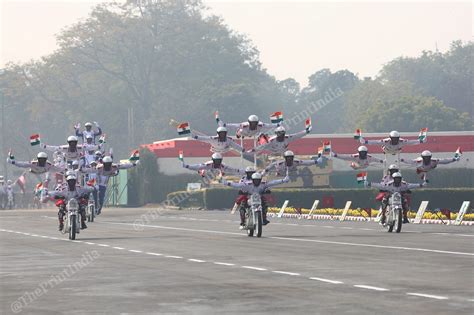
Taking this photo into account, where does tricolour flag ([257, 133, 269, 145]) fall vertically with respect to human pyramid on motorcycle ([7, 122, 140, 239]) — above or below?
above

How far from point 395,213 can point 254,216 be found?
433cm

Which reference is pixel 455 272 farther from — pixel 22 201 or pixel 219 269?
pixel 22 201

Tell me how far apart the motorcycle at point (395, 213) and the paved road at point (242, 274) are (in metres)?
Answer: 0.49

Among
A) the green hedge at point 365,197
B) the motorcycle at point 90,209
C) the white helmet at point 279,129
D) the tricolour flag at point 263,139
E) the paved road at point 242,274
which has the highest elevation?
the white helmet at point 279,129

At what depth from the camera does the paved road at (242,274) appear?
50.3 ft

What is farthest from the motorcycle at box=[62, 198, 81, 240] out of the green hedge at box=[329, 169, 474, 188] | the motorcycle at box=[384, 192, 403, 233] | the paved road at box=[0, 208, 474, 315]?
the green hedge at box=[329, 169, 474, 188]

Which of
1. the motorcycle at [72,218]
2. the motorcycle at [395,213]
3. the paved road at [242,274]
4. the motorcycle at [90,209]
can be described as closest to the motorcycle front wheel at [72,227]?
the motorcycle at [72,218]

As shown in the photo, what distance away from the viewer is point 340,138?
303 ft

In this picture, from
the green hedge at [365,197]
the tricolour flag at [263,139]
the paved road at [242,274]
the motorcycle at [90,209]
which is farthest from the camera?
the green hedge at [365,197]

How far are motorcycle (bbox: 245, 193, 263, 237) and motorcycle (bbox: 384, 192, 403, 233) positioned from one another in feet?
12.9

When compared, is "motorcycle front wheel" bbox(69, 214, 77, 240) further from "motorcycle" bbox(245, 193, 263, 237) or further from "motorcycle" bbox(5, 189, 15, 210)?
"motorcycle" bbox(5, 189, 15, 210)

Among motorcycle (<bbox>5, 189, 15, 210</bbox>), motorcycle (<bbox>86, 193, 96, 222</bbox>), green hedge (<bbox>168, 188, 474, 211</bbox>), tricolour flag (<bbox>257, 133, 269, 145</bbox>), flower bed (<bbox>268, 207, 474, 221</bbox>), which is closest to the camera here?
flower bed (<bbox>268, 207, 474, 221</bbox>)

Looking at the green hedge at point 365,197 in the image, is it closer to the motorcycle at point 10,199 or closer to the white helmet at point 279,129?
the white helmet at point 279,129

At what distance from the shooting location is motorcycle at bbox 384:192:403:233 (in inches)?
1359
